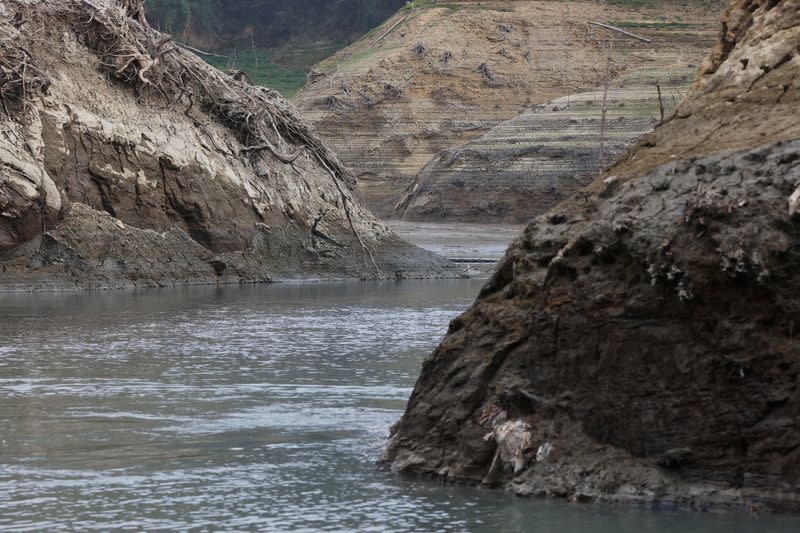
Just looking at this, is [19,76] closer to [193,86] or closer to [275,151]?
[193,86]

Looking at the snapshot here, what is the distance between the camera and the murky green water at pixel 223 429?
7543mm

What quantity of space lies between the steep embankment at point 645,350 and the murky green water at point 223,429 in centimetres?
27

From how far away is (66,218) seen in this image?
22422mm

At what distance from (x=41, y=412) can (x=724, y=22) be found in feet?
19.4

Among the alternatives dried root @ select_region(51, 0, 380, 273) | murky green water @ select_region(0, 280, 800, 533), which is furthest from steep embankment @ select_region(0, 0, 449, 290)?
murky green water @ select_region(0, 280, 800, 533)

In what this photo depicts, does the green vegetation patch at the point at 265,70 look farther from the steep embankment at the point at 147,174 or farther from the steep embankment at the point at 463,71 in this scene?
the steep embankment at the point at 147,174

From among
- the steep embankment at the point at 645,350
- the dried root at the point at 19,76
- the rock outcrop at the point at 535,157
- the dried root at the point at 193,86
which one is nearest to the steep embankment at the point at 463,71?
the rock outcrop at the point at 535,157

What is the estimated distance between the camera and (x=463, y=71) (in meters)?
60.7

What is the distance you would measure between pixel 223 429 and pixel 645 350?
3.51 m

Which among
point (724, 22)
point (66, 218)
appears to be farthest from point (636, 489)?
point (66, 218)

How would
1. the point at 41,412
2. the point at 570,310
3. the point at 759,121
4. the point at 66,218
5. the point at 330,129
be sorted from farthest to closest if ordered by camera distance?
the point at 330,129, the point at 66,218, the point at 41,412, the point at 759,121, the point at 570,310

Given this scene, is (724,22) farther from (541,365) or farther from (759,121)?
(541,365)

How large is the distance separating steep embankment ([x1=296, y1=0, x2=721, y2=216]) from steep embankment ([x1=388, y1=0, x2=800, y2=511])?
45.3 m

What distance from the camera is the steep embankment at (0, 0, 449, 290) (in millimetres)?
22078
